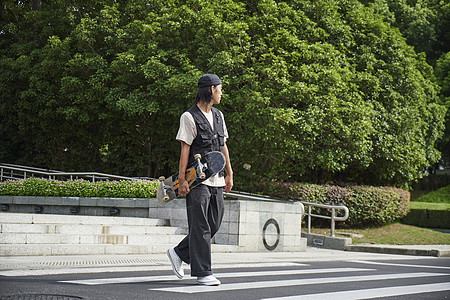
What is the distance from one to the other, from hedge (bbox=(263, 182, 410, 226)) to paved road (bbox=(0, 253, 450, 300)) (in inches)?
382

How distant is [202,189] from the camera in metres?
5.91

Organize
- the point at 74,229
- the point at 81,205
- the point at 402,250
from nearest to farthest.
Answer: the point at 74,229
the point at 402,250
the point at 81,205

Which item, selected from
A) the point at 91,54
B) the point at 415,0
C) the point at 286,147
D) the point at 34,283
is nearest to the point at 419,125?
the point at 286,147

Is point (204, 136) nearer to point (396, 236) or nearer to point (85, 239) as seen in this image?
point (85, 239)

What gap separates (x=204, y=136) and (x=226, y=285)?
153cm

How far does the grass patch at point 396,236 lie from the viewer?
55.8 ft

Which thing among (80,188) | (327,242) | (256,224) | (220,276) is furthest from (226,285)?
(80,188)

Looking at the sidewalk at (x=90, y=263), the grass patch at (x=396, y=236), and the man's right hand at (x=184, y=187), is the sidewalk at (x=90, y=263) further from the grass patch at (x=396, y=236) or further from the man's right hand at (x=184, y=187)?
the grass patch at (x=396, y=236)

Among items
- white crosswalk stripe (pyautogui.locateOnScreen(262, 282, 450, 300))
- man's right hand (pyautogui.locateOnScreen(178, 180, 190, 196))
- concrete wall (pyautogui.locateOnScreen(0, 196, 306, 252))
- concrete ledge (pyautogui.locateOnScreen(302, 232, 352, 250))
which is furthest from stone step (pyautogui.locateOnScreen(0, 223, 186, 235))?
white crosswalk stripe (pyautogui.locateOnScreen(262, 282, 450, 300))

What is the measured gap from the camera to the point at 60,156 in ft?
89.0

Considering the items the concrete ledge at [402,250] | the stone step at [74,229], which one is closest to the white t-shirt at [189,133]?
the stone step at [74,229]

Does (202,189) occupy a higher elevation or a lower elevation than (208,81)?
lower

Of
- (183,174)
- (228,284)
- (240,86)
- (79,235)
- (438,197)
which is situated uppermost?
(240,86)

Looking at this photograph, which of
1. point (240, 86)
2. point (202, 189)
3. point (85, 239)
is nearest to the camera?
point (202, 189)
